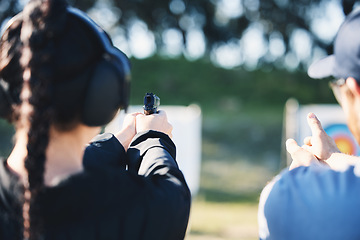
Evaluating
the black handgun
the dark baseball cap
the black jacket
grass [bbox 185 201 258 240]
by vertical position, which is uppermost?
the dark baseball cap

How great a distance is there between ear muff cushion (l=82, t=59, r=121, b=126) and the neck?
0.03m

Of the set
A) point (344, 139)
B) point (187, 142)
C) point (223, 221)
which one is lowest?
point (223, 221)

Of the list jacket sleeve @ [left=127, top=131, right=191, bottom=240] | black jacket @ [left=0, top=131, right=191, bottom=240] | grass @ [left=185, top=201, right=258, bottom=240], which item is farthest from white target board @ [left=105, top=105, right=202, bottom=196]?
black jacket @ [left=0, top=131, right=191, bottom=240]

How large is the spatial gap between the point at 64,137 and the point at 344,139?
4.47 m

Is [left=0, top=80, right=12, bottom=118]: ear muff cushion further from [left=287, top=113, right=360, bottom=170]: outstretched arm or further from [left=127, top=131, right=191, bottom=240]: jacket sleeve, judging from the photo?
[left=287, top=113, right=360, bottom=170]: outstretched arm

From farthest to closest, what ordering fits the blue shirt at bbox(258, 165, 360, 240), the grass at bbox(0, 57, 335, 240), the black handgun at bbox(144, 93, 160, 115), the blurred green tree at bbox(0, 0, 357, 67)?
the blurred green tree at bbox(0, 0, 357, 67)
the grass at bbox(0, 57, 335, 240)
the black handgun at bbox(144, 93, 160, 115)
the blue shirt at bbox(258, 165, 360, 240)

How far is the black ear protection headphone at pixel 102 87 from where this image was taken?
2.67 feet

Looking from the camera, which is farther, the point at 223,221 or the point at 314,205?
the point at 223,221

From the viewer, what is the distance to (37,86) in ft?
2.51

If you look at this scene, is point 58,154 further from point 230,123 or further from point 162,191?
point 230,123

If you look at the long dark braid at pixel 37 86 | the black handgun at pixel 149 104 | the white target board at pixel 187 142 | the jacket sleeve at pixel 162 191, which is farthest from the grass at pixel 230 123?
the long dark braid at pixel 37 86

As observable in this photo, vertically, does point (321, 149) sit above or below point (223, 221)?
above

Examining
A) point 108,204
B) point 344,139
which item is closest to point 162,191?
point 108,204

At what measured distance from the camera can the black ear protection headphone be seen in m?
0.81
